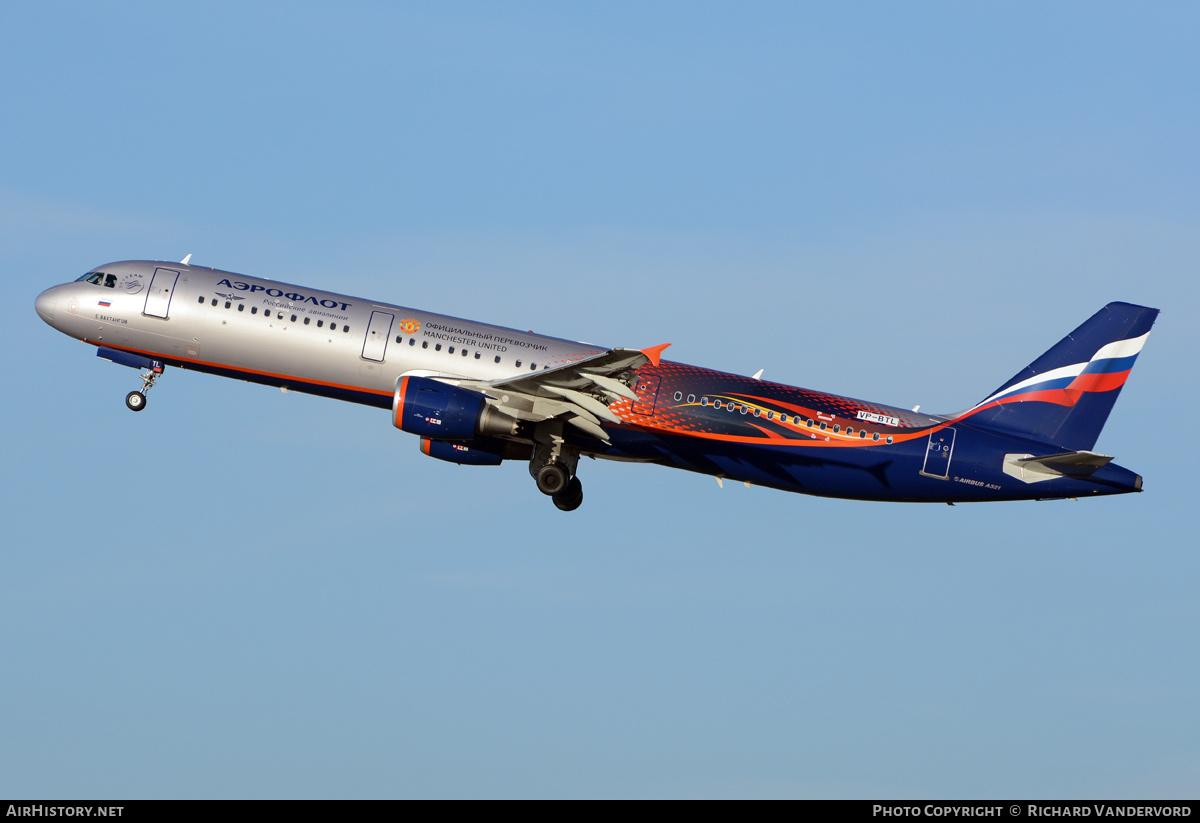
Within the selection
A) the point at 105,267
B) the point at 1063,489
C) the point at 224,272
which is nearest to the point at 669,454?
the point at 1063,489

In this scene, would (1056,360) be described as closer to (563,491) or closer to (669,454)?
(669,454)

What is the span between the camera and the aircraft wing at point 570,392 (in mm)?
38219

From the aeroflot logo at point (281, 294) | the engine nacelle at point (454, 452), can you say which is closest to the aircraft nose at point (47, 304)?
the aeroflot logo at point (281, 294)

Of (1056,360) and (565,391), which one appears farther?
(1056,360)

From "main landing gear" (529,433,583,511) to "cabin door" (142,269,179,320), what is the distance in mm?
13183

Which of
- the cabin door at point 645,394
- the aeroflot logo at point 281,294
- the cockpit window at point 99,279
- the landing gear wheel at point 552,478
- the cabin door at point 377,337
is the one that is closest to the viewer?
the cabin door at point 645,394

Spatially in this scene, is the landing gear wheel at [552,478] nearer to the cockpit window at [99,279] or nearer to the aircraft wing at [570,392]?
the aircraft wing at [570,392]

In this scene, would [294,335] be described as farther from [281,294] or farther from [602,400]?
[602,400]

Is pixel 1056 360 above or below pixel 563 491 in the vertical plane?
above

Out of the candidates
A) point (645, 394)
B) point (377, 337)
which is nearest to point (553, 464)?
point (645, 394)

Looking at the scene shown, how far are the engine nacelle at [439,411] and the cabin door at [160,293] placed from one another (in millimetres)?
9203

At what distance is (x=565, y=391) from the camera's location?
39.5m

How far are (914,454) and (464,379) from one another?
1462 cm

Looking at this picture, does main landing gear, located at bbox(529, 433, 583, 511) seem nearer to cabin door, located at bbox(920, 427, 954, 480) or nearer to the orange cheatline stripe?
the orange cheatline stripe
